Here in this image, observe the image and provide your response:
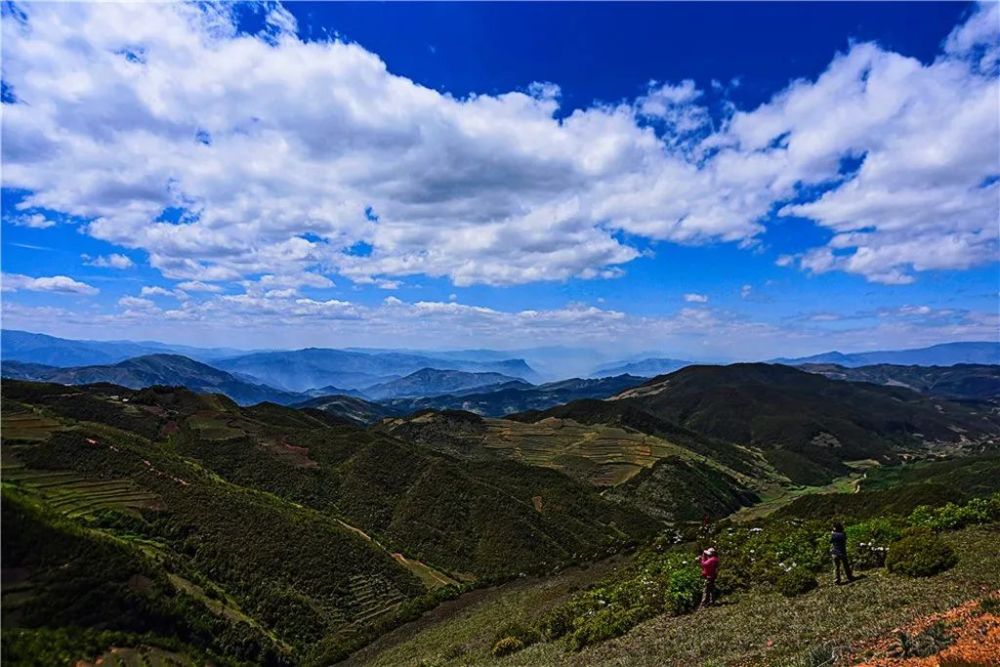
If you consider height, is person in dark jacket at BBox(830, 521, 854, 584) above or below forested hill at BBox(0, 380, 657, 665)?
above

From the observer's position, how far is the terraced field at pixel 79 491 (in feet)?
204

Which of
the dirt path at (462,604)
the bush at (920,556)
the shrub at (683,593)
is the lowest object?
the dirt path at (462,604)

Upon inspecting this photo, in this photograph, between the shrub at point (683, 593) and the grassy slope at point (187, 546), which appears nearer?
the shrub at point (683, 593)

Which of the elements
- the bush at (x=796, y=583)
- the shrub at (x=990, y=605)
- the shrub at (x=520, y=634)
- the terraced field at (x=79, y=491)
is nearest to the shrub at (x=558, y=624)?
the shrub at (x=520, y=634)

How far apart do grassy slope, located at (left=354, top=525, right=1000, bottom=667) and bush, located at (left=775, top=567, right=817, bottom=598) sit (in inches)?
15.6

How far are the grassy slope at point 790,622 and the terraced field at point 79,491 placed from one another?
57290 mm

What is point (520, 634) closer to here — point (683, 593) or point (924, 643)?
point (683, 593)

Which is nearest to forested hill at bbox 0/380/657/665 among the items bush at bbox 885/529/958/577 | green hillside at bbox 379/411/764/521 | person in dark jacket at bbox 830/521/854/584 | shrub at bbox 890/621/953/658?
green hillside at bbox 379/411/764/521

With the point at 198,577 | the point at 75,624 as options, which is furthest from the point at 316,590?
the point at 75,624

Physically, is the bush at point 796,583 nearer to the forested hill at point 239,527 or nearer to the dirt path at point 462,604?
the dirt path at point 462,604

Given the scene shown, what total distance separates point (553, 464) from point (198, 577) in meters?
130

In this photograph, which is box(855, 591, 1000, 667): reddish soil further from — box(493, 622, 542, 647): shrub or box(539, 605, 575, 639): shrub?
box(493, 622, 542, 647): shrub

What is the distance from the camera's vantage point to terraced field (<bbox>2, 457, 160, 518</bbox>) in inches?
2450

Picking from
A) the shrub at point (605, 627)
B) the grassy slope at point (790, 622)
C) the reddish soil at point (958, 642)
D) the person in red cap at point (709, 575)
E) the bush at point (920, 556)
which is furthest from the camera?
the shrub at point (605, 627)
